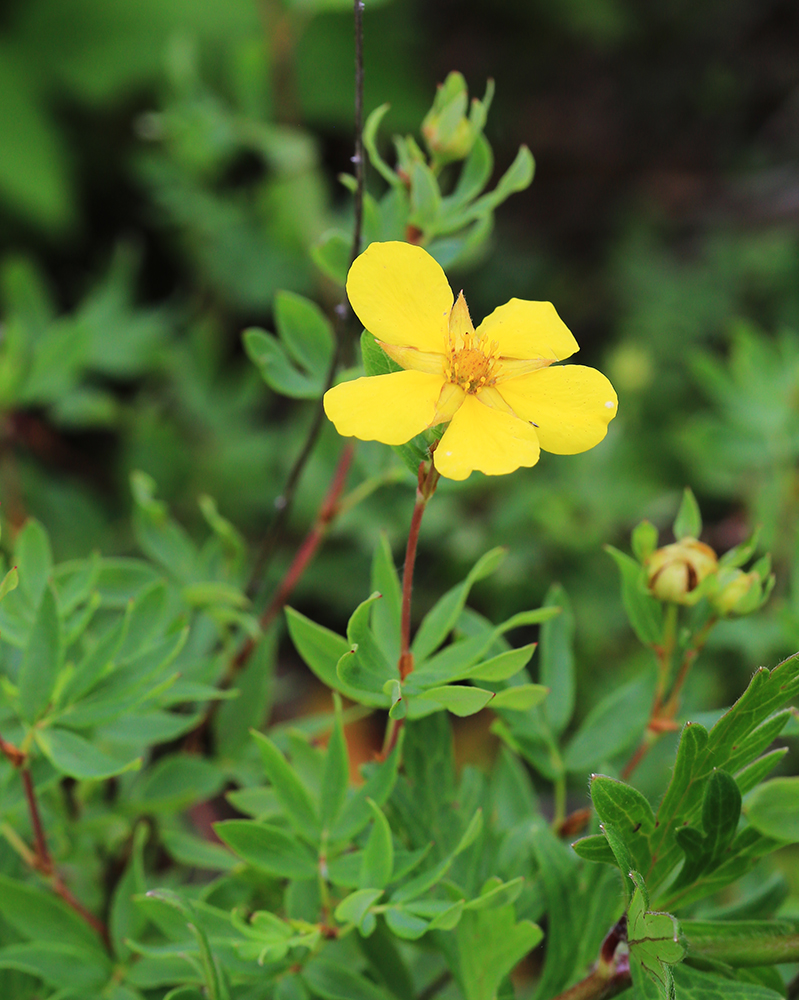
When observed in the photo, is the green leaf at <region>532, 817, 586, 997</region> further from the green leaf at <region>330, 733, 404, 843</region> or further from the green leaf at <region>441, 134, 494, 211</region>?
the green leaf at <region>441, 134, 494, 211</region>

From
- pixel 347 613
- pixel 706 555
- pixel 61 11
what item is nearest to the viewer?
pixel 706 555

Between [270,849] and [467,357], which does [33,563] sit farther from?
[467,357]

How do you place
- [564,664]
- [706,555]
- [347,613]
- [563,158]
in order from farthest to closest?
[563,158], [347,613], [564,664], [706,555]

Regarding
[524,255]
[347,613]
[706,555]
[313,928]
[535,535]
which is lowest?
[347,613]

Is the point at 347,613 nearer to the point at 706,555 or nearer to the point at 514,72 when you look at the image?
the point at 706,555

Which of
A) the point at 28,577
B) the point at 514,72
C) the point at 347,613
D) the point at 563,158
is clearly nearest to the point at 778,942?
the point at 28,577

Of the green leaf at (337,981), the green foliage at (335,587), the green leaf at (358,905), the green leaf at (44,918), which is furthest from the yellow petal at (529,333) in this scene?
the green leaf at (44,918)
